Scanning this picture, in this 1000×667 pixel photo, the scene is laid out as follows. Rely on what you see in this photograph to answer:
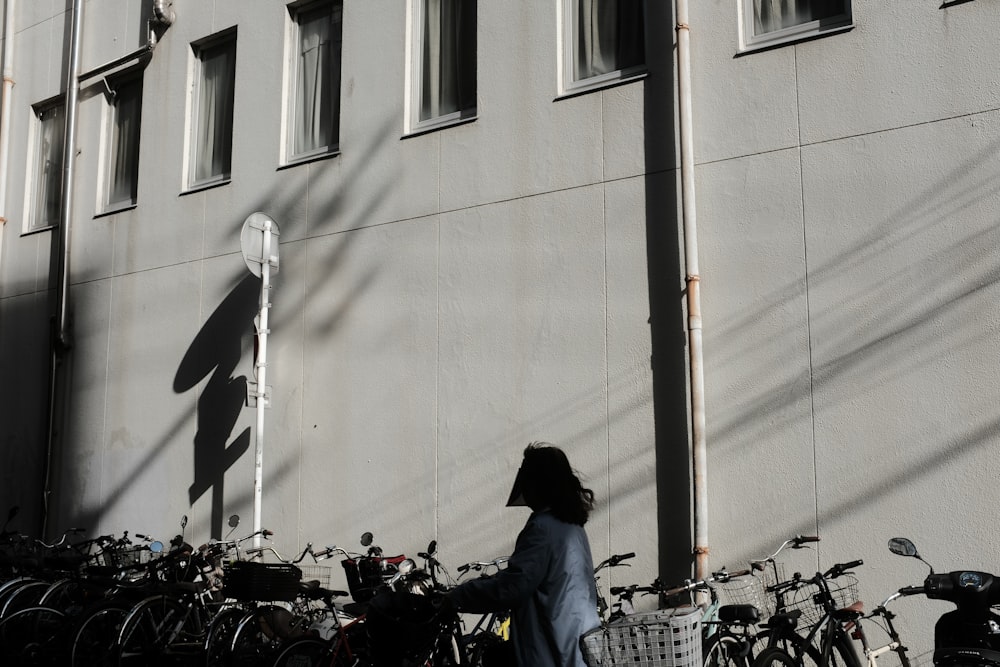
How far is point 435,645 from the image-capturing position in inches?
207

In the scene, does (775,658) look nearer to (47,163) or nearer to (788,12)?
(788,12)

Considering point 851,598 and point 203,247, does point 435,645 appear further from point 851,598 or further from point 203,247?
point 203,247

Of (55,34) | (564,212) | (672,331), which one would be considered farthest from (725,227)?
(55,34)

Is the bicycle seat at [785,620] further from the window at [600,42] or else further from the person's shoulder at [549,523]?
the window at [600,42]

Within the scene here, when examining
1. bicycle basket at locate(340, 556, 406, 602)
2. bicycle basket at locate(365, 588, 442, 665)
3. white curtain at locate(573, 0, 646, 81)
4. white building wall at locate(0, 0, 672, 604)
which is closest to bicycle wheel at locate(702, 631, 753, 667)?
white building wall at locate(0, 0, 672, 604)

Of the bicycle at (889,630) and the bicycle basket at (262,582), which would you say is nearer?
the bicycle at (889,630)

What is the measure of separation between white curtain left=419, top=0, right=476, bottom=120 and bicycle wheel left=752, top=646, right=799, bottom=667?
5.58 metres

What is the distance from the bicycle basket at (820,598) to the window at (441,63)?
500 centimetres

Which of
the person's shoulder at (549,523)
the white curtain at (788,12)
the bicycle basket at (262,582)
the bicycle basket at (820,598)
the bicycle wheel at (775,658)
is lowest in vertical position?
the bicycle wheel at (775,658)

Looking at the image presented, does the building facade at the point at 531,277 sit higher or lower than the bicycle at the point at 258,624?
higher

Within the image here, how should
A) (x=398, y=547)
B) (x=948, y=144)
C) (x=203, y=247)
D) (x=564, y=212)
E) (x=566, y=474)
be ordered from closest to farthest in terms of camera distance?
(x=566, y=474)
(x=948, y=144)
(x=564, y=212)
(x=398, y=547)
(x=203, y=247)

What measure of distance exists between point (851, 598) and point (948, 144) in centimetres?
296

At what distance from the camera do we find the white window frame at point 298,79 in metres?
10.2

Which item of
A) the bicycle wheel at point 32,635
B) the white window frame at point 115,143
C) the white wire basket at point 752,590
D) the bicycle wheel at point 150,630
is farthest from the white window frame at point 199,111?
the white wire basket at point 752,590
